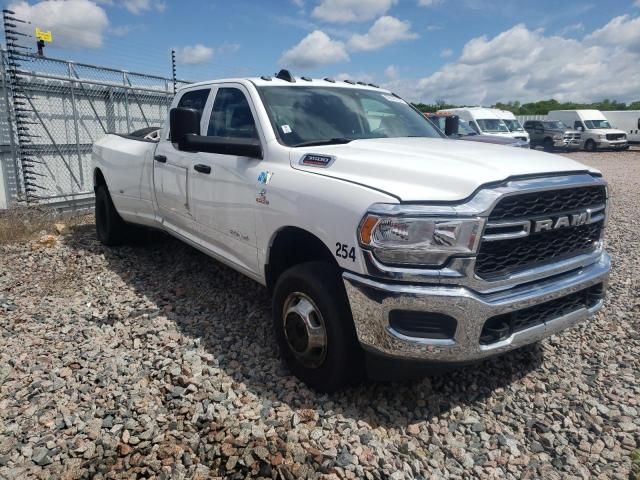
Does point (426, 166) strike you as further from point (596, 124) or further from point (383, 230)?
point (596, 124)

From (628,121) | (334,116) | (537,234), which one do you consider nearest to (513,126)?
(628,121)

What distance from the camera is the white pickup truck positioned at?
247 centimetres

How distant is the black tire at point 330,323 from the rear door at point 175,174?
1689 millimetres

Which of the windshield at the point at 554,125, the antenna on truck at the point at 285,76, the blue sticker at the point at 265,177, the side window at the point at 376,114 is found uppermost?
the antenna on truck at the point at 285,76

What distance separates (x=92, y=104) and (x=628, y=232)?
30.8ft

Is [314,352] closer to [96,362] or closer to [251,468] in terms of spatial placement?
[251,468]

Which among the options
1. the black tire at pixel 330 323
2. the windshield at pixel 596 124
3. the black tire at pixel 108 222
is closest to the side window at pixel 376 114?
the black tire at pixel 330 323

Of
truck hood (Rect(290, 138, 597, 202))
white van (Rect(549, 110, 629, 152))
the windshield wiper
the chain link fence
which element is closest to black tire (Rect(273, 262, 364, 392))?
truck hood (Rect(290, 138, 597, 202))

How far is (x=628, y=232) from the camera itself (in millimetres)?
7461

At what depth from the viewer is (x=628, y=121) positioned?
32.5m

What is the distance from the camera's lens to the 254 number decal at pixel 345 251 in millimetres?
2598

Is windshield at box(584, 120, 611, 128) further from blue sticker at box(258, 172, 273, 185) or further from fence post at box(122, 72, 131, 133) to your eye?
blue sticker at box(258, 172, 273, 185)

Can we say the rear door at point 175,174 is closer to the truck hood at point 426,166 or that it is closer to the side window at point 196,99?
the side window at point 196,99

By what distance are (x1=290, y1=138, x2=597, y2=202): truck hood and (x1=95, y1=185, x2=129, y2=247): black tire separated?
11.6 feet
